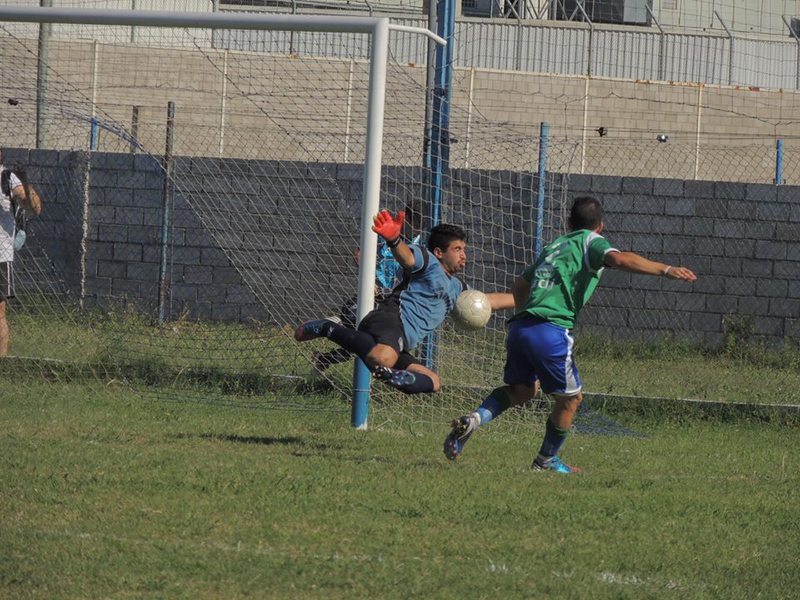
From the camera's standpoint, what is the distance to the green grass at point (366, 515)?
5352 millimetres

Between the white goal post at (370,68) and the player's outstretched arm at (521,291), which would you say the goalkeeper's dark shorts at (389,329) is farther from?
the player's outstretched arm at (521,291)

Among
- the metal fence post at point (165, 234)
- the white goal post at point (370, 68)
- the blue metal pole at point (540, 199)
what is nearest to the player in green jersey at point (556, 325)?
the white goal post at point (370, 68)

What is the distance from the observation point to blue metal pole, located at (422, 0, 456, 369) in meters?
10.2

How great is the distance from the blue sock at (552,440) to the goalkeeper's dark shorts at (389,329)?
3.94ft

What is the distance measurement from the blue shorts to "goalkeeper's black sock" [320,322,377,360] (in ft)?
3.75

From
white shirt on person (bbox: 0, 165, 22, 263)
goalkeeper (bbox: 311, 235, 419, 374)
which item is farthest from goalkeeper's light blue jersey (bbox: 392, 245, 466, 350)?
white shirt on person (bbox: 0, 165, 22, 263)

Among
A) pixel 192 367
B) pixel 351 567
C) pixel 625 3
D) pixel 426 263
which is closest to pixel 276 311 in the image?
pixel 192 367

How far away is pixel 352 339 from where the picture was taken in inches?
344

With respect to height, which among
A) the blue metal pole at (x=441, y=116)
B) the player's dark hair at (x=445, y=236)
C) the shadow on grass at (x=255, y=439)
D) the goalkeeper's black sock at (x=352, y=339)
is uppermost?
the blue metal pole at (x=441, y=116)

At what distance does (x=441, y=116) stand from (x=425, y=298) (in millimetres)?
1759

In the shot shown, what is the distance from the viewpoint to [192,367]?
38.0 feet

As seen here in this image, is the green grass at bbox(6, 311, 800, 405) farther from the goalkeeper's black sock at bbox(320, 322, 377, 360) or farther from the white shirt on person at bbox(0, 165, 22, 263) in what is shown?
the goalkeeper's black sock at bbox(320, 322, 377, 360)

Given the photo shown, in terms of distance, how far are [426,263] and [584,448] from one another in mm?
1798

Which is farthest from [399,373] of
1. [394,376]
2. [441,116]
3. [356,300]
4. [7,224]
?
[7,224]
